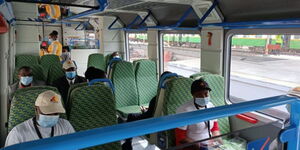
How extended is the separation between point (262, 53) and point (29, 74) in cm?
330

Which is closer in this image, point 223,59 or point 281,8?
point 281,8

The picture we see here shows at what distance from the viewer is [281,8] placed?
288cm

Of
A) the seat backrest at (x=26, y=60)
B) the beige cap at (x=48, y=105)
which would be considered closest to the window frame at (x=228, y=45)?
the beige cap at (x=48, y=105)

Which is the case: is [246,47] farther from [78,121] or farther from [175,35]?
[78,121]

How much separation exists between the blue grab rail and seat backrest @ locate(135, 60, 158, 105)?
3897 millimetres

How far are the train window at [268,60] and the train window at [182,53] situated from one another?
882 millimetres

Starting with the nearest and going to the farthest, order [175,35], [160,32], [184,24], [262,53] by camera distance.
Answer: [262,53] < [184,24] < [175,35] < [160,32]

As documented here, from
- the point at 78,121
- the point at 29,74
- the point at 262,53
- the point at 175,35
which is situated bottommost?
the point at 78,121

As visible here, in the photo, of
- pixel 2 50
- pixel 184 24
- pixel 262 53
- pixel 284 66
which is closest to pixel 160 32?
pixel 184 24

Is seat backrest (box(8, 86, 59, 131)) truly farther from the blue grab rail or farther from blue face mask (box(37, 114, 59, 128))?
the blue grab rail

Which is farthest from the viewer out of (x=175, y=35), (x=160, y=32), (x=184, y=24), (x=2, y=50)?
(x=160, y=32)

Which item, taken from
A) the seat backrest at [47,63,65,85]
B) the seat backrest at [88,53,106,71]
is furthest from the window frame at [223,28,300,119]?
the seat backrest at [88,53,106,71]

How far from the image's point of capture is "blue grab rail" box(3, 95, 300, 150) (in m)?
0.68

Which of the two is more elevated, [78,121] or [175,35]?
[175,35]
